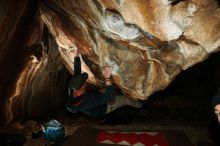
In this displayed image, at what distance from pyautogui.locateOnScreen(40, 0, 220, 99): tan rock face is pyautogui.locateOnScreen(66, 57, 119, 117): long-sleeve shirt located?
971mm

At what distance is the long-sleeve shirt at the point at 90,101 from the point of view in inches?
221

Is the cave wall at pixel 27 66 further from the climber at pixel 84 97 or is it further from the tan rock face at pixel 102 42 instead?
the climber at pixel 84 97

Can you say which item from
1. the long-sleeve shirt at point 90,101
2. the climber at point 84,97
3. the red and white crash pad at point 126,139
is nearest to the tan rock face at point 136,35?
the climber at point 84,97

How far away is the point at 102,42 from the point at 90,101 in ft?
5.22

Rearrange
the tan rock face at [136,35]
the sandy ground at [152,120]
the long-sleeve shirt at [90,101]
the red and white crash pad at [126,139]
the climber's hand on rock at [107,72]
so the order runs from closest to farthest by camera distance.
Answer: the tan rock face at [136,35] < the long-sleeve shirt at [90,101] < the red and white crash pad at [126,139] < the climber's hand on rock at [107,72] < the sandy ground at [152,120]

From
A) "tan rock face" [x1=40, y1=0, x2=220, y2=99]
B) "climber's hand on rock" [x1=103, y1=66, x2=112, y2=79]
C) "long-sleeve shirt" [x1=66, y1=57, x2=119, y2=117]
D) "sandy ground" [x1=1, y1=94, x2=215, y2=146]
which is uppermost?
"tan rock face" [x1=40, y1=0, x2=220, y2=99]

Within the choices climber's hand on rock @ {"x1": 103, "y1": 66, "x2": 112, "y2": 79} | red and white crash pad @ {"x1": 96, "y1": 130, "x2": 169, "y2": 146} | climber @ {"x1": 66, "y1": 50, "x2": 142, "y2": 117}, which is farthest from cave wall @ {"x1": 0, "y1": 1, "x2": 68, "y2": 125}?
red and white crash pad @ {"x1": 96, "y1": 130, "x2": 169, "y2": 146}

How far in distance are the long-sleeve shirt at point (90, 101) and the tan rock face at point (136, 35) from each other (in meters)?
0.97

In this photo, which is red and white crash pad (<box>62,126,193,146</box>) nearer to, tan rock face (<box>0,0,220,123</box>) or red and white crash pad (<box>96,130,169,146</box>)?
red and white crash pad (<box>96,130,169,146</box>)

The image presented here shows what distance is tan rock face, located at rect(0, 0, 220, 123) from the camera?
4855mm

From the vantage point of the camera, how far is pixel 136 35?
5.59m

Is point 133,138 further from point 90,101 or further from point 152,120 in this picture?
point 152,120

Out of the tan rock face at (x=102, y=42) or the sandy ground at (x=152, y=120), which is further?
the sandy ground at (x=152, y=120)

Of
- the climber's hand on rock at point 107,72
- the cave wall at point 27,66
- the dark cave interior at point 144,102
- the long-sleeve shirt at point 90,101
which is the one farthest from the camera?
the climber's hand on rock at point 107,72
